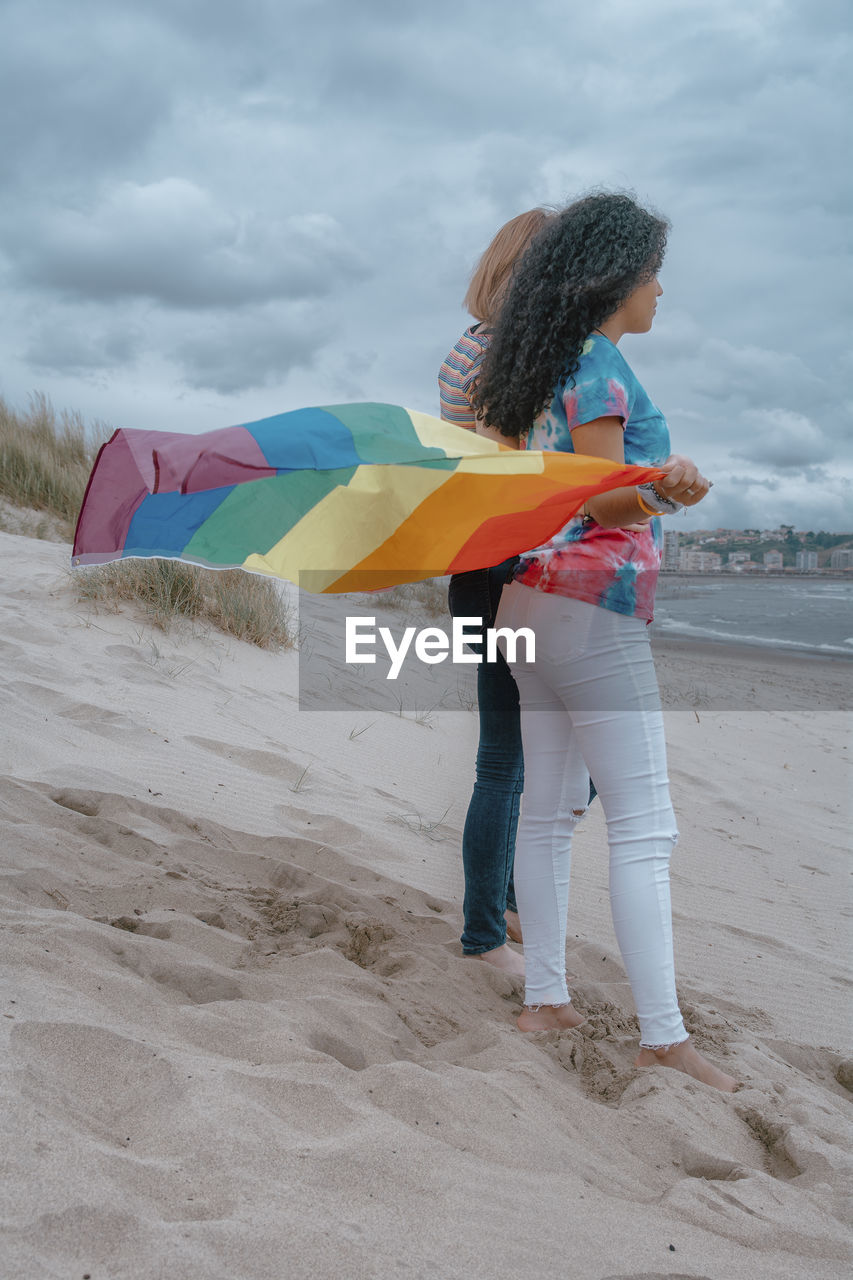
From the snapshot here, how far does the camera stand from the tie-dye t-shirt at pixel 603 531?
207 centimetres

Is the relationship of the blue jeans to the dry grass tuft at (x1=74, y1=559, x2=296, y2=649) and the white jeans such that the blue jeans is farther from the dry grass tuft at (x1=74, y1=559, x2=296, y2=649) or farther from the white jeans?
the dry grass tuft at (x1=74, y1=559, x2=296, y2=649)

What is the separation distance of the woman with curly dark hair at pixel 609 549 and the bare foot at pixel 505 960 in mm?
614

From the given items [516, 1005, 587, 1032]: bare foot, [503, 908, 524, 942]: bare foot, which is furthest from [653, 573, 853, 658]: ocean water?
[516, 1005, 587, 1032]: bare foot

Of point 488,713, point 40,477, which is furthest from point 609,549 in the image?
point 40,477

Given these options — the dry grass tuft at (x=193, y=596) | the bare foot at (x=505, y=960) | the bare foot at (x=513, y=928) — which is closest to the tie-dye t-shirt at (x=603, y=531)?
the bare foot at (x=505, y=960)

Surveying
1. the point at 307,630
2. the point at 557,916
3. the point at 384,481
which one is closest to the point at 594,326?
the point at 384,481

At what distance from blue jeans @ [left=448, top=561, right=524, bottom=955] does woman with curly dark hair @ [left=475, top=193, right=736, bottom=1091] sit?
13.3 inches

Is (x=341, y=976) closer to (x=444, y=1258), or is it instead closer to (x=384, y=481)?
(x=444, y=1258)

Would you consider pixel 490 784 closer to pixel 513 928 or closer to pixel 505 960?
pixel 505 960

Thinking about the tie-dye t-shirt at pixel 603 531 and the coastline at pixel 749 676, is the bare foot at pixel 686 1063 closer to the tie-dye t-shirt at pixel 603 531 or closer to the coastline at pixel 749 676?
the tie-dye t-shirt at pixel 603 531

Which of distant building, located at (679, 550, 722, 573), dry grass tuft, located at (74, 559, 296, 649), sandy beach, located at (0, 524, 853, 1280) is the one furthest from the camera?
distant building, located at (679, 550, 722, 573)

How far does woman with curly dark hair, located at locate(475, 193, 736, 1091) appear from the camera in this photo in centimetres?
209

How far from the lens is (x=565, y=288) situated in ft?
6.86

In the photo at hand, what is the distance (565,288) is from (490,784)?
54.6 inches
